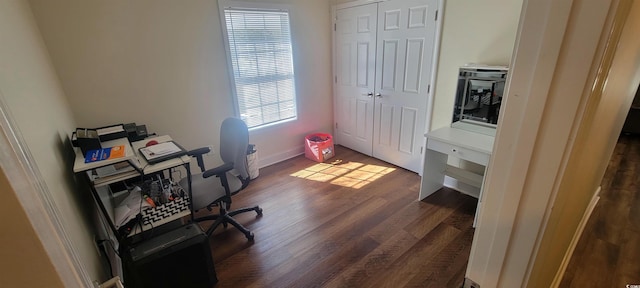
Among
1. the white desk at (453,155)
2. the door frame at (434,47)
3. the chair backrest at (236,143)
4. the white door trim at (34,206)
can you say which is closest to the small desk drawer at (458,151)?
the white desk at (453,155)

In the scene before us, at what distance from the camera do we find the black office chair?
1.99m

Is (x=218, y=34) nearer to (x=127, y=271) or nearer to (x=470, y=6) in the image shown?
(x=127, y=271)

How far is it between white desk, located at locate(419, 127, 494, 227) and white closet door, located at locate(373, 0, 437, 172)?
0.41 m

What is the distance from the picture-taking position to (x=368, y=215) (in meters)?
2.51

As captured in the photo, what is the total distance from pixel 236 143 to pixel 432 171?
1.96m

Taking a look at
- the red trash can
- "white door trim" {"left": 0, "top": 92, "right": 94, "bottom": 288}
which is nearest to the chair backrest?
the red trash can

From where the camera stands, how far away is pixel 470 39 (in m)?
2.43

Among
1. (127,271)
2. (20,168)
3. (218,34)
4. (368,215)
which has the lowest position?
(368,215)

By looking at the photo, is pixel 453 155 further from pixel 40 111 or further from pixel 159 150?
pixel 40 111

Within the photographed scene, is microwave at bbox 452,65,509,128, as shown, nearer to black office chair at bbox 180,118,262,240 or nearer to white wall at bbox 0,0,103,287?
black office chair at bbox 180,118,262,240

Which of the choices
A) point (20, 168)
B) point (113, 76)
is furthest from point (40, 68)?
point (20, 168)

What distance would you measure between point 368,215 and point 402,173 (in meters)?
1.00

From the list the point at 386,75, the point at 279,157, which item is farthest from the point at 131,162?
the point at 386,75

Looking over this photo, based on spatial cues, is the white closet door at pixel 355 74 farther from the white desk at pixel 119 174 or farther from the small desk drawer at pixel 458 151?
Answer: the white desk at pixel 119 174
